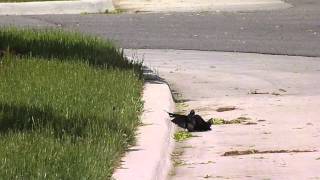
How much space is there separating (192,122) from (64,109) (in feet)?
4.32

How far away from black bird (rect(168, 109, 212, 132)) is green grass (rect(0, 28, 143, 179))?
16.3 inches

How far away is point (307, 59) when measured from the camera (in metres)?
13.4

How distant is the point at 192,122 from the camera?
8.34 meters

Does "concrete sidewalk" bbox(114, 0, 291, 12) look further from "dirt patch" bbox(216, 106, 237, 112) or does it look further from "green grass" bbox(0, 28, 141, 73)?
"dirt patch" bbox(216, 106, 237, 112)

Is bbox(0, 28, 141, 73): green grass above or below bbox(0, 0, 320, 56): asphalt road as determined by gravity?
above

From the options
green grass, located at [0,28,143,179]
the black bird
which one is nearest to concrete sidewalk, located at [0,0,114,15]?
green grass, located at [0,28,143,179]

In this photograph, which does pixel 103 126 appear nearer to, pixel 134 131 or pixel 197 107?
pixel 134 131

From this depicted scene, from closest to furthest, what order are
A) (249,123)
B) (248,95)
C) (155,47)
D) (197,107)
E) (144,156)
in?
(144,156)
(249,123)
(197,107)
(248,95)
(155,47)

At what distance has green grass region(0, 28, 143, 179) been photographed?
601 cm

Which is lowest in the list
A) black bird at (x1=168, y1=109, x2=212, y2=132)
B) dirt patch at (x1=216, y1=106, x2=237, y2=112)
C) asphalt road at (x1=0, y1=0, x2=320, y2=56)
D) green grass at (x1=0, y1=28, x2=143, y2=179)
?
asphalt road at (x1=0, y1=0, x2=320, y2=56)

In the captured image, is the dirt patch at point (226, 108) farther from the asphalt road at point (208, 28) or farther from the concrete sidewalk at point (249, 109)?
the asphalt road at point (208, 28)

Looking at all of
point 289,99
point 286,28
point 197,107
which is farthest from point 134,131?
point 286,28

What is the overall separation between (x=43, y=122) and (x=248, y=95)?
3.80 m

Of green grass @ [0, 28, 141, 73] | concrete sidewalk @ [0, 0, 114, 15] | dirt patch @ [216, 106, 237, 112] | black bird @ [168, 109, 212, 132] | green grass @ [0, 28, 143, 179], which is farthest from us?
concrete sidewalk @ [0, 0, 114, 15]
